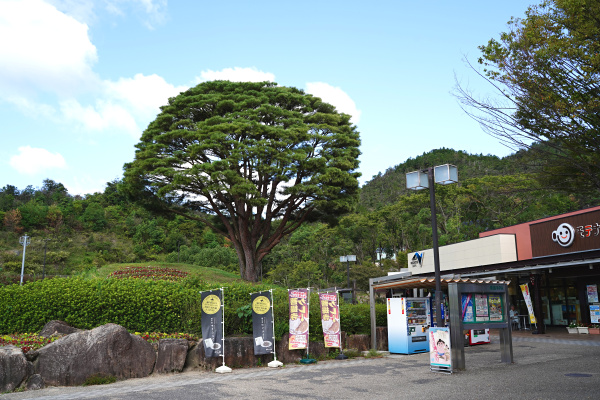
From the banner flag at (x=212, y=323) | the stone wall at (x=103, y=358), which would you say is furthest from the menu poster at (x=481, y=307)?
the banner flag at (x=212, y=323)

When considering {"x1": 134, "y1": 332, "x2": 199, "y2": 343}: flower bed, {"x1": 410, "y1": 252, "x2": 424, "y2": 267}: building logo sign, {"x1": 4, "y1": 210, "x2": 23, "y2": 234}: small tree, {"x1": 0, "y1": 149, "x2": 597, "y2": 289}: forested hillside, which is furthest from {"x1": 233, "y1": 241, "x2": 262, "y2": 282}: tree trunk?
{"x1": 4, "y1": 210, "x2": 23, "y2": 234}: small tree

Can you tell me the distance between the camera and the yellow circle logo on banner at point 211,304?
1148 cm

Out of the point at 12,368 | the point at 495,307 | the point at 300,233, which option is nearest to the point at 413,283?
the point at 495,307

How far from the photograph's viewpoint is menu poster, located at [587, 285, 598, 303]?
61.9 ft

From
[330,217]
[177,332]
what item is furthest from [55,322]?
[330,217]

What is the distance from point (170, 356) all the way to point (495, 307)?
8.14 m

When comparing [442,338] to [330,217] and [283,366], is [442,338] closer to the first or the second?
[283,366]

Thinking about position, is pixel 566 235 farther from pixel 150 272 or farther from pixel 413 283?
pixel 150 272

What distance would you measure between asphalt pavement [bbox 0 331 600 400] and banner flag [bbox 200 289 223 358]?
0.63m

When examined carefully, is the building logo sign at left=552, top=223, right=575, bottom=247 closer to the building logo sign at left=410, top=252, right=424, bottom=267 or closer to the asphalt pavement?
the asphalt pavement

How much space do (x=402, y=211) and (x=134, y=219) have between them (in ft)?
122

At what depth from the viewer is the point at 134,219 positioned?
63.8 m

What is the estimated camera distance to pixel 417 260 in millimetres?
28906

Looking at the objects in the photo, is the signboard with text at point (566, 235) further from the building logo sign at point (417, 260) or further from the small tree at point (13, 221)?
the small tree at point (13, 221)
